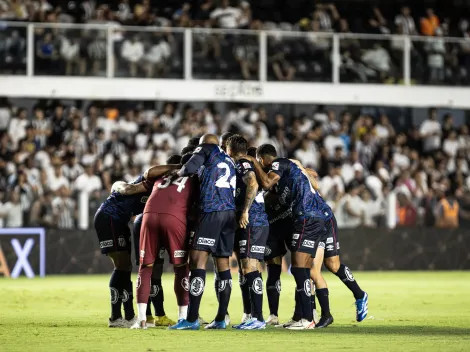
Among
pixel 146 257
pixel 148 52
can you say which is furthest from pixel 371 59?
pixel 146 257

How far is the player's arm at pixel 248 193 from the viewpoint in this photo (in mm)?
12289

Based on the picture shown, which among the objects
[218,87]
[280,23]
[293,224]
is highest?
[280,23]

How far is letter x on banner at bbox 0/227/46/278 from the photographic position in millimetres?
23734

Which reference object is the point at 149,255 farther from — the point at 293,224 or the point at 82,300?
the point at 82,300

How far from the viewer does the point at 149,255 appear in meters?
12.1

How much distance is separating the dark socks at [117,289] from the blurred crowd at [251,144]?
10.9m

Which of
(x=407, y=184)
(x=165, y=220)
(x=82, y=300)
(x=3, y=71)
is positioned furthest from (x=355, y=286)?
(x=3, y=71)

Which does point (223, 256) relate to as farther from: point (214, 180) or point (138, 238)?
point (138, 238)

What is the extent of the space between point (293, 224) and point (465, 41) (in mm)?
17844

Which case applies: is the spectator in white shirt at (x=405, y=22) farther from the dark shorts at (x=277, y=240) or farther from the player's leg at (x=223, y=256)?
the player's leg at (x=223, y=256)

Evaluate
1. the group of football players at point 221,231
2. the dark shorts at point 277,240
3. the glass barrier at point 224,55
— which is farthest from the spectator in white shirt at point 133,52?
the dark shorts at point 277,240

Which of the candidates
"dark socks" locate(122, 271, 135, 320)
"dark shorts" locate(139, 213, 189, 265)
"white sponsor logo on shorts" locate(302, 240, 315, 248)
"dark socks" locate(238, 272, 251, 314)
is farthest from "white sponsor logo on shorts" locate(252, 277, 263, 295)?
"dark socks" locate(122, 271, 135, 320)

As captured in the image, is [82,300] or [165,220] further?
[82,300]

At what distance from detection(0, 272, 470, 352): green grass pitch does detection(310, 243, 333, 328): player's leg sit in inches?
7.1
